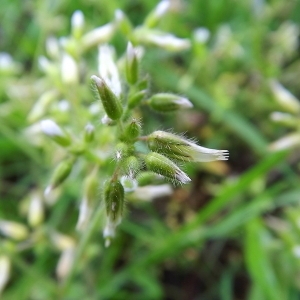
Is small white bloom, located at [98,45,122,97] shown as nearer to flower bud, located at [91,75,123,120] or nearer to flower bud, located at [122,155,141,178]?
flower bud, located at [91,75,123,120]

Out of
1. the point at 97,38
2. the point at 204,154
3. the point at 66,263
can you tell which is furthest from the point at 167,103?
the point at 66,263

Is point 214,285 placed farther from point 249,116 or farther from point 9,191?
point 9,191

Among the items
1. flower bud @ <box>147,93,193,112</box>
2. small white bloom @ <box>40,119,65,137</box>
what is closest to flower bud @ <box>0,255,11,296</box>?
small white bloom @ <box>40,119,65,137</box>

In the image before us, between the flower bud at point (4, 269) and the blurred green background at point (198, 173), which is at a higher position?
the flower bud at point (4, 269)

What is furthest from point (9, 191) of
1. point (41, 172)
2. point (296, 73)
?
point (296, 73)

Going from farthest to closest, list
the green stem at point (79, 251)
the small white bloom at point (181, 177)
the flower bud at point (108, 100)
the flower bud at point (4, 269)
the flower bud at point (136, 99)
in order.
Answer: the flower bud at point (4, 269)
the green stem at point (79, 251)
the flower bud at point (136, 99)
the flower bud at point (108, 100)
the small white bloom at point (181, 177)

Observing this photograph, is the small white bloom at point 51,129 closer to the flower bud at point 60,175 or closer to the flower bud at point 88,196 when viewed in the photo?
the flower bud at point 60,175

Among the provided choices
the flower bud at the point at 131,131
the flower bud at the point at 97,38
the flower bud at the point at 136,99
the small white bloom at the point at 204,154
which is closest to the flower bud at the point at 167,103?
the flower bud at the point at 136,99
